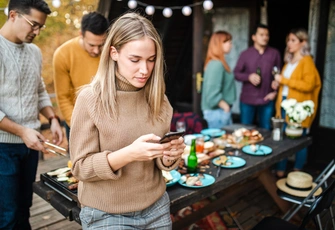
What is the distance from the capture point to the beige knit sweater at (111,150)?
1474mm

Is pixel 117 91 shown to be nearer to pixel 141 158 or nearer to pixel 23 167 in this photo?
pixel 141 158

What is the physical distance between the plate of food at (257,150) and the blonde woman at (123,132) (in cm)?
149

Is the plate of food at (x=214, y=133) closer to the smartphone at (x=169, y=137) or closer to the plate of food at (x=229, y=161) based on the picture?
the plate of food at (x=229, y=161)

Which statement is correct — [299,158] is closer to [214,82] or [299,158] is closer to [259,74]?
[259,74]

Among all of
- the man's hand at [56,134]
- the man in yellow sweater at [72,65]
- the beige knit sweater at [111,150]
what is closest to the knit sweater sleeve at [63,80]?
the man in yellow sweater at [72,65]

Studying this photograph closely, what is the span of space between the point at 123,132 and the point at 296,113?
2.38 meters

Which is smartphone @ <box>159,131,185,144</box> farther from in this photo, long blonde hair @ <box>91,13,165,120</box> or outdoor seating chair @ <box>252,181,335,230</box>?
outdoor seating chair @ <box>252,181,335,230</box>

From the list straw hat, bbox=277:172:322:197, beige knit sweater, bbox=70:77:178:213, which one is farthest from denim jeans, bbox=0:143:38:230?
straw hat, bbox=277:172:322:197

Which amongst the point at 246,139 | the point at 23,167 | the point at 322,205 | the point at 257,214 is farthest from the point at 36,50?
the point at 257,214

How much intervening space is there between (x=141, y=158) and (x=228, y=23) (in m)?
4.97

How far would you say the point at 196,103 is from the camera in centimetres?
561

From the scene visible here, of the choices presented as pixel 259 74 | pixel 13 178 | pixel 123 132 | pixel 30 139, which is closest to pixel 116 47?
pixel 123 132

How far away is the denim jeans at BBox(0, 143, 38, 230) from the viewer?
227 cm

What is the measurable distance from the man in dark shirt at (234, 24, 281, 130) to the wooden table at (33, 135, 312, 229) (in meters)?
1.32
